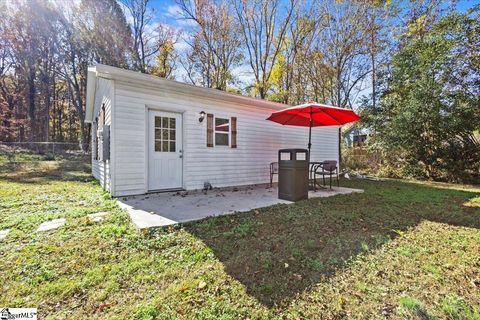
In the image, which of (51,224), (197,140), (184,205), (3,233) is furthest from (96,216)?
(197,140)

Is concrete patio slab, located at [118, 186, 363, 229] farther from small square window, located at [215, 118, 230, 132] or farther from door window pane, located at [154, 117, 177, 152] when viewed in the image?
small square window, located at [215, 118, 230, 132]

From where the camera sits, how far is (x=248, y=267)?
2.37 m

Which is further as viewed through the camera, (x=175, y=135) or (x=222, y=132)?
(x=222, y=132)

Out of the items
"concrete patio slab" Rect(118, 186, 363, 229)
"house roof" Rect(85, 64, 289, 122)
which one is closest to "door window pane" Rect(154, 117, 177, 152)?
"house roof" Rect(85, 64, 289, 122)

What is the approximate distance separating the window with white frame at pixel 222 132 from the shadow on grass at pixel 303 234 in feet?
9.52

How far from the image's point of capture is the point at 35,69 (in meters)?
17.5

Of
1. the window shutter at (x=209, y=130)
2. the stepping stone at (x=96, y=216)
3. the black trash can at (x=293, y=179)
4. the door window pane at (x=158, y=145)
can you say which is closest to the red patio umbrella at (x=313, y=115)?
the black trash can at (x=293, y=179)

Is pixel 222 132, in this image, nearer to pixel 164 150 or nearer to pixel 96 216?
pixel 164 150

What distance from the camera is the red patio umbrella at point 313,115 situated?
5.49m

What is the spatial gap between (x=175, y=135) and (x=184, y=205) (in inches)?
84.3

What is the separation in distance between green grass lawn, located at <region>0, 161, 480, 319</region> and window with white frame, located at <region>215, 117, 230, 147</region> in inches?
129

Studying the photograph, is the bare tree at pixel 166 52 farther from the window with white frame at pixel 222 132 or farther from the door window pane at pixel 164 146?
the door window pane at pixel 164 146

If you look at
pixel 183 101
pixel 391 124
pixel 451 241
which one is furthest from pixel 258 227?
pixel 391 124

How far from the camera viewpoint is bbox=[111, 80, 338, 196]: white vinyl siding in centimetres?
524
